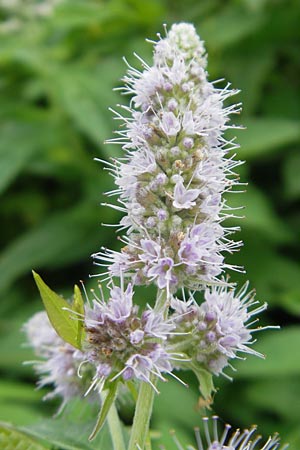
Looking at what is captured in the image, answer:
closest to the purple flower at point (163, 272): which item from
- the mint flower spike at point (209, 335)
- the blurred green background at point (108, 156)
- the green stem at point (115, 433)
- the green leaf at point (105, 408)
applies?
the mint flower spike at point (209, 335)

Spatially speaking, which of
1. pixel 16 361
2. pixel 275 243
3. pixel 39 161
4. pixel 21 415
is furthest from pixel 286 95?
pixel 21 415

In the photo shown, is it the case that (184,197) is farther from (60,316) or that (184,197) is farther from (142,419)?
(142,419)

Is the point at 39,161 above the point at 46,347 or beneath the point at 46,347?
above

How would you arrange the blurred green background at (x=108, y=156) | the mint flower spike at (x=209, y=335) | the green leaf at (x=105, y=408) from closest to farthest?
the green leaf at (x=105, y=408) < the mint flower spike at (x=209, y=335) < the blurred green background at (x=108, y=156)

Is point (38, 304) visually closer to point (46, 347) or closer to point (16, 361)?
point (16, 361)

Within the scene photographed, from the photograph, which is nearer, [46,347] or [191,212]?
[191,212]

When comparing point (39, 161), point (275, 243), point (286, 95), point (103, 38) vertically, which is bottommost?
point (275, 243)

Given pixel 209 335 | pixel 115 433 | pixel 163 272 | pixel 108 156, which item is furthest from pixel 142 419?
pixel 108 156

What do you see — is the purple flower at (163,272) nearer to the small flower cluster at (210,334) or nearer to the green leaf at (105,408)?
the small flower cluster at (210,334)
